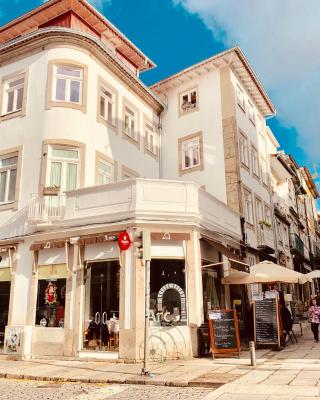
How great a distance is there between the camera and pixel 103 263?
14.1 m

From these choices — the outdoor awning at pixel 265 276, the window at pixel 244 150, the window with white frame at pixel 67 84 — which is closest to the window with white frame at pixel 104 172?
the window with white frame at pixel 67 84

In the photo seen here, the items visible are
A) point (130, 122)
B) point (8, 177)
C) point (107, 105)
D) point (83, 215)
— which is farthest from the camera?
point (130, 122)

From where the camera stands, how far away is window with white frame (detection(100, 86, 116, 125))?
59.2 feet

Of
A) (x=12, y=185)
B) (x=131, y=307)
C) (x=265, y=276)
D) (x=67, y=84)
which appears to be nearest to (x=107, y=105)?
(x=67, y=84)

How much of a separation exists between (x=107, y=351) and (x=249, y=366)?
4.75 m

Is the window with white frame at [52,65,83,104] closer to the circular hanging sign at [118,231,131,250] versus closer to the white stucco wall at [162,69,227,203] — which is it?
the circular hanging sign at [118,231,131,250]

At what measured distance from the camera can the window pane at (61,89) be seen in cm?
1665

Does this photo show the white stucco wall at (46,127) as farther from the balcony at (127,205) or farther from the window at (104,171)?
the balcony at (127,205)

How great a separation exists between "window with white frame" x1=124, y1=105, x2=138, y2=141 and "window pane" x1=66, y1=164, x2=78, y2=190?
4120 mm

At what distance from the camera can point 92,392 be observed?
8.13m

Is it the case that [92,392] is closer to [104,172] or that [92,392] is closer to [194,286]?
[194,286]

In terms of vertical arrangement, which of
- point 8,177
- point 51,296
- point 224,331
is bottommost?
point 224,331

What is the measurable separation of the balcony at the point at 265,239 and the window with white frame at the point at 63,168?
10.9 metres

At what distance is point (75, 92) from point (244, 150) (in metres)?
9.66
